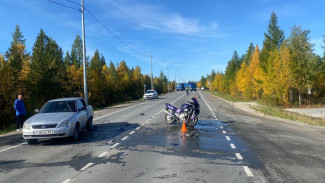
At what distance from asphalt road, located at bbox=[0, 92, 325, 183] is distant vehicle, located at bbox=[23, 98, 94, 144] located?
425mm

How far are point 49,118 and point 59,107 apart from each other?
1323 mm

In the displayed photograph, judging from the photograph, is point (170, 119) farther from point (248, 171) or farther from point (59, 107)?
point (248, 171)

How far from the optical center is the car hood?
27.8 feet

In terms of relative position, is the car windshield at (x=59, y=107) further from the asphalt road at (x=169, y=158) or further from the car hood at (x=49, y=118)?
the asphalt road at (x=169, y=158)

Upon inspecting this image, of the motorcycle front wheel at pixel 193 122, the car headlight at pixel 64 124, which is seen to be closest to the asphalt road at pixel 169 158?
the car headlight at pixel 64 124

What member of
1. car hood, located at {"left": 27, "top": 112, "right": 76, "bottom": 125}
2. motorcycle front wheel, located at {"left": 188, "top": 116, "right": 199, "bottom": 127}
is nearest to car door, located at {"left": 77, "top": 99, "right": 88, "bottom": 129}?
car hood, located at {"left": 27, "top": 112, "right": 76, "bottom": 125}

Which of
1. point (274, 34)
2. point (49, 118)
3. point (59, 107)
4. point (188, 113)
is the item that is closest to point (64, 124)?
point (49, 118)

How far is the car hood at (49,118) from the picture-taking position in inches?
334

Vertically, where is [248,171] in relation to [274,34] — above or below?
below

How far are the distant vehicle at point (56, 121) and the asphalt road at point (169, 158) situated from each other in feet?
1.39

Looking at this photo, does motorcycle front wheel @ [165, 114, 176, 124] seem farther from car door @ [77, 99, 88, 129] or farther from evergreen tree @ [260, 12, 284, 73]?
evergreen tree @ [260, 12, 284, 73]

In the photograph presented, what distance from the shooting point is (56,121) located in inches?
336

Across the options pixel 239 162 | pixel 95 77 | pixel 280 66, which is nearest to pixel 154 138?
pixel 239 162

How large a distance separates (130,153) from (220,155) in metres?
2.60
